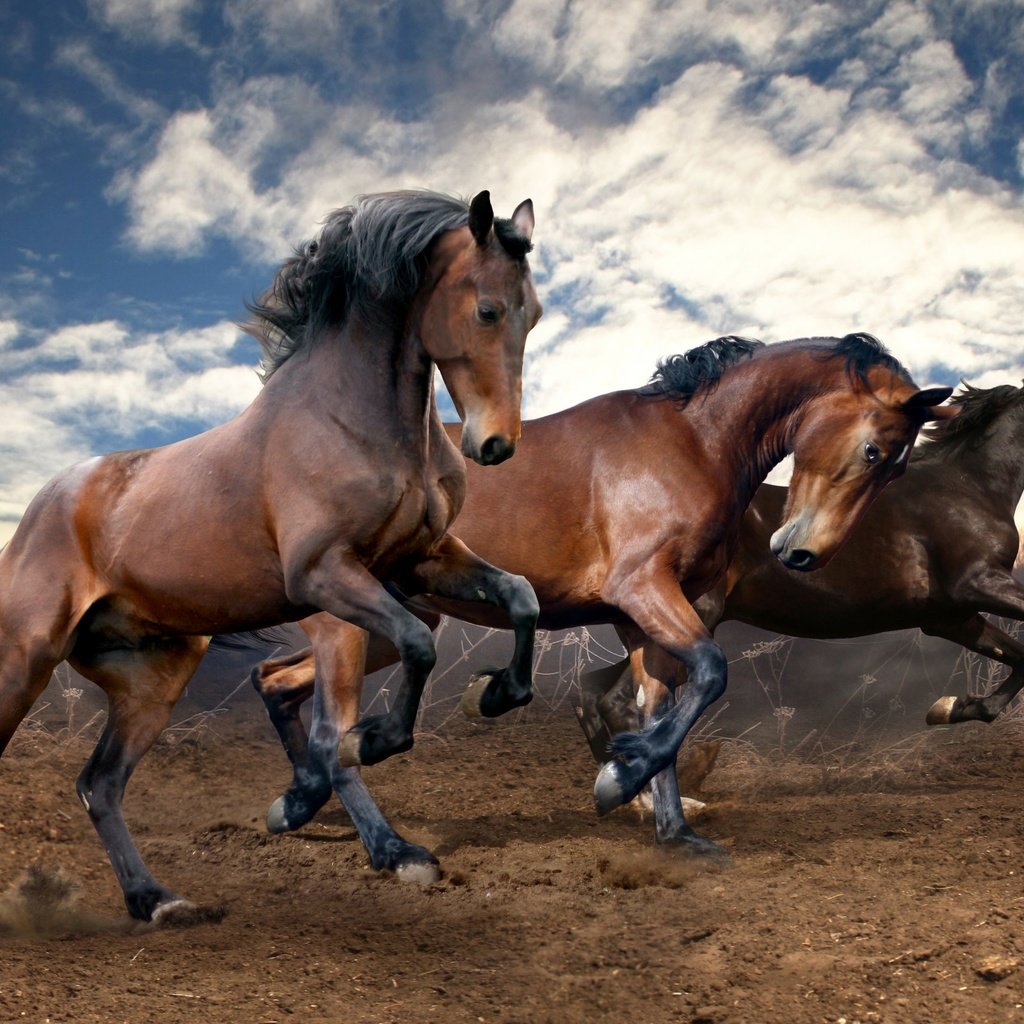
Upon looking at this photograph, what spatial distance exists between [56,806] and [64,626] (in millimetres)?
2707

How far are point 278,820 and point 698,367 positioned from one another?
10.1 feet

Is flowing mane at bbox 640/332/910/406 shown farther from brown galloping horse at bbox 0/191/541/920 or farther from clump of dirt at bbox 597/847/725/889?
clump of dirt at bbox 597/847/725/889

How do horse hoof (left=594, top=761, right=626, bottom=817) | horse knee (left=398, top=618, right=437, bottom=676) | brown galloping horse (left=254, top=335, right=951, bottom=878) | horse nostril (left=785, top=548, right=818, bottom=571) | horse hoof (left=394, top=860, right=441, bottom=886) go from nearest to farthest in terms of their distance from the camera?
horse knee (left=398, top=618, right=437, bottom=676), horse hoof (left=594, top=761, right=626, bottom=817), horse hoof (left=394, top=860, right=441, bottom=886), brown galloping horse (left=254, top=335, right=951, bottom=878), horse nostril (left=785, top=548, right=818, bottom=571)

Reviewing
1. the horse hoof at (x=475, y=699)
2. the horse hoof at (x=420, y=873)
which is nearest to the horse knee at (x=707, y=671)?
the horse hoof at (x=475, y=699)

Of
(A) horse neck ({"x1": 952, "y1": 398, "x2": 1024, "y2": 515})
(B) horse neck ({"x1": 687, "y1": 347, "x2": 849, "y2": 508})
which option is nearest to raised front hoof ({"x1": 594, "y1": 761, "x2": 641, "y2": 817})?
(B) horse neck ({"x1": 687, "y1": 347, "x2": 849, "y2": 508})

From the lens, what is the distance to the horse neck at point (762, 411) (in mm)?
5371

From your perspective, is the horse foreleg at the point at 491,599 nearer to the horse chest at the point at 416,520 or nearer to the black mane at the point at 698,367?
the horse chest at the point at 416,520

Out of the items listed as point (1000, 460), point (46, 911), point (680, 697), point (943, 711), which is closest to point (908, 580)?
point (943, 711)

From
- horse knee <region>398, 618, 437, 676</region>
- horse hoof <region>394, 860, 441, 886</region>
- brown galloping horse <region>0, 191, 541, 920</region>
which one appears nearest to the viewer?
horse knee <region>398, 618, 437, 676</region>

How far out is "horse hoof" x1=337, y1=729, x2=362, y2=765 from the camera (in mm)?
3336

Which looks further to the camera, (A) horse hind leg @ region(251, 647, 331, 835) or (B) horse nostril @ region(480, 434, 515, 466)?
(A) horse hind leg @ region(251, 647, 331, 835)

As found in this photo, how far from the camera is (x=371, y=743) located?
333 cm

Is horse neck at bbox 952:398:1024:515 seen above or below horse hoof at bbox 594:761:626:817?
above

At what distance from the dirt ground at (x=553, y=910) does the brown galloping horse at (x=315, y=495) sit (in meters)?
0.72
